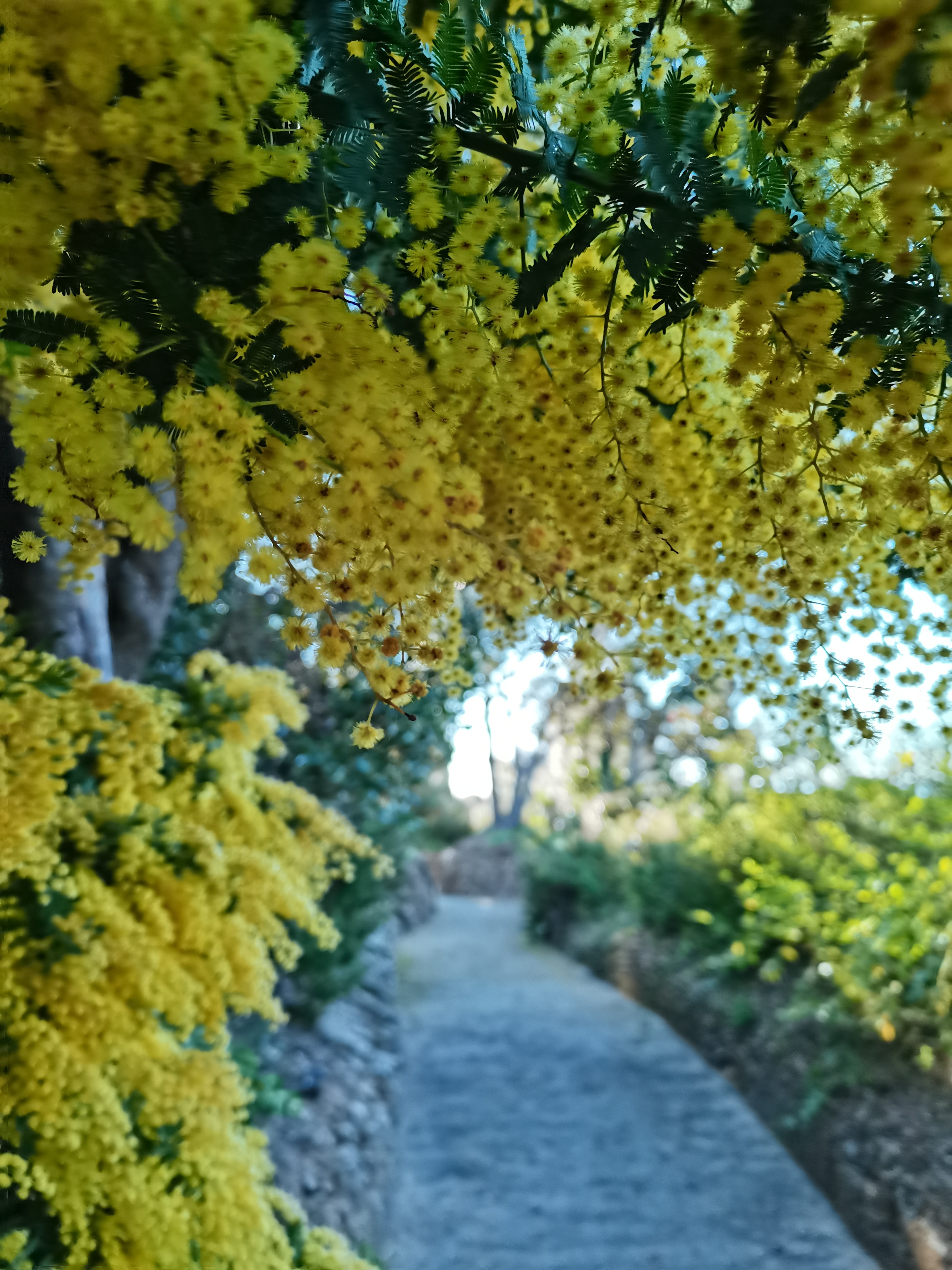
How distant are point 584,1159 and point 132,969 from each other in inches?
113

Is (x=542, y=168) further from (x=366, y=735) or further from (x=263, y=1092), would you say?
(x=263, y=1092)

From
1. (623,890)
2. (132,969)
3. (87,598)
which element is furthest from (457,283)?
(623,890)

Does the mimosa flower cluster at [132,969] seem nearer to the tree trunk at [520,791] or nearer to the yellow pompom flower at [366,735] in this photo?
the yellow pompom flower at [366,735]

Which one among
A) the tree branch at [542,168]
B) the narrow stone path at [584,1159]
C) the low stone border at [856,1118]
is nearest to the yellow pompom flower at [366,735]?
the tree branch at [542,168]

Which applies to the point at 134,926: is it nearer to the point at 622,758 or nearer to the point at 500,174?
the point at 500,174

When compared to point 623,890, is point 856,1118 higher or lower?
lower

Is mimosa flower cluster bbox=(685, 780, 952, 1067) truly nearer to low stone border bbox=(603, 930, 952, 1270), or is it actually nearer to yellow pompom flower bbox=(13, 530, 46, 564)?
low stone border bbox=(603, 930, 952, 1270)

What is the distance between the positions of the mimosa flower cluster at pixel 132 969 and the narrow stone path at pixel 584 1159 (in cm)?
160

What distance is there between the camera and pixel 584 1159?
3613 millimetres

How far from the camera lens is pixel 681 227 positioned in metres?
0.75

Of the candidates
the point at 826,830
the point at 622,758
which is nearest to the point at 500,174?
the point at 826,830

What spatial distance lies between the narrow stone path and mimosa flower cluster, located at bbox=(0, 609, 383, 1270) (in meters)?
1.60

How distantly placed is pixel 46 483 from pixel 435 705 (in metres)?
3.19

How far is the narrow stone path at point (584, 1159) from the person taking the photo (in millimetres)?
3006
